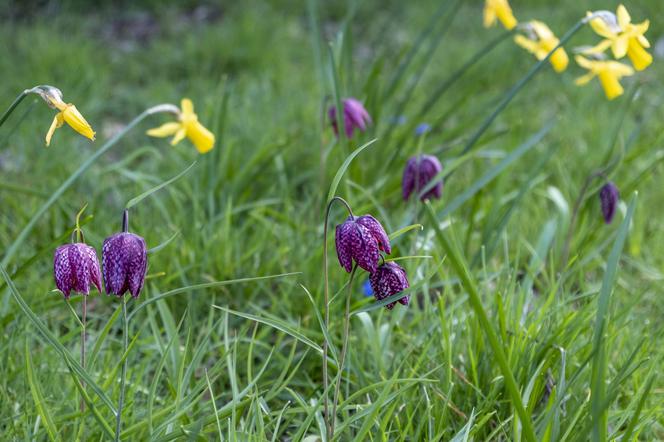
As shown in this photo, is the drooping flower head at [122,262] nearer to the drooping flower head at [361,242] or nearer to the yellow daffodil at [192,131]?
the drooping flower head at [361,242]

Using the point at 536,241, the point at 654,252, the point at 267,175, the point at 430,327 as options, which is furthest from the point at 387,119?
the point at 430,327

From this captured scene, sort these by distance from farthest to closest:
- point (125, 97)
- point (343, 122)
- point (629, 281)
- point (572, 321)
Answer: point (125, 97), point (629, 281), point (343, 122), point (572, 321)

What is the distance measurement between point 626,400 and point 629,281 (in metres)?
0.69

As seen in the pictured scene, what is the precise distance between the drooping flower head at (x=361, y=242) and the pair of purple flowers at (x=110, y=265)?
1.07 feet

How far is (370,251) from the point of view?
47.5 inches

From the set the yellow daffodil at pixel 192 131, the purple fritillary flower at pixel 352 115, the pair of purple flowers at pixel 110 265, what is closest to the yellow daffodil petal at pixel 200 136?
the yellow daffodil at pixel 192 131

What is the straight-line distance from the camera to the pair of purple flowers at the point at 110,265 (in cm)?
121

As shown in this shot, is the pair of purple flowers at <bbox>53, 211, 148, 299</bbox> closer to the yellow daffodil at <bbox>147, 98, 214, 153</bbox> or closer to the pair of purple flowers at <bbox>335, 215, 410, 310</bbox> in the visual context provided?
the pair of purple flowers at <bbox>335, 215, 410, 310</bbox>

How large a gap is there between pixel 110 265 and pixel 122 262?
20 millimetres

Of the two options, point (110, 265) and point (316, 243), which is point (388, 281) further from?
point (316, 243)

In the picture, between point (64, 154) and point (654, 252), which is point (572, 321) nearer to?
point (654, 252)

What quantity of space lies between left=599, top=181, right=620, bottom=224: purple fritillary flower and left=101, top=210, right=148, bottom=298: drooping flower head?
1.33 m

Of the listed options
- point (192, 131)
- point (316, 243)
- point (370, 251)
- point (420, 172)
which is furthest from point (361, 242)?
point (316, 243)

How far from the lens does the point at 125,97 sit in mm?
3748
